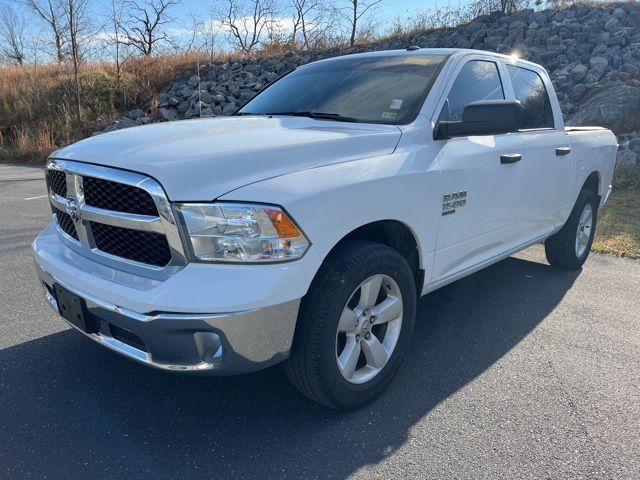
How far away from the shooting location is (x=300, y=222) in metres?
2.23

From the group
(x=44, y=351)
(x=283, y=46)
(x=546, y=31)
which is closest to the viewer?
(x=44, y=351)

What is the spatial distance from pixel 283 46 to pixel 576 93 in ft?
44.1

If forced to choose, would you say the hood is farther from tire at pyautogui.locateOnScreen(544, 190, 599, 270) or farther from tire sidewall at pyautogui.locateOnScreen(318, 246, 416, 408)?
tire at pyautogui.locateOnScreen(544, 190, 599, 270)

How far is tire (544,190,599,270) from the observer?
4957 millimetres

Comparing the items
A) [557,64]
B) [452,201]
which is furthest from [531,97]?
[557,64]

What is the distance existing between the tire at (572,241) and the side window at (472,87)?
68.9 inches

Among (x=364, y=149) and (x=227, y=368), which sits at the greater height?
(x=364, y=149)

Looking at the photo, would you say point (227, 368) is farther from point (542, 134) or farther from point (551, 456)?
point (542, 134)

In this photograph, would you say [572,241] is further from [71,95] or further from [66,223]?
[71,95]

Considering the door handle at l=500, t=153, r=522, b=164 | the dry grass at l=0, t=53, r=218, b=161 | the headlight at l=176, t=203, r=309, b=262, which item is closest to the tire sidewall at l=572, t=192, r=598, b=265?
the door handle at l=500, t=153, r=522, b=164

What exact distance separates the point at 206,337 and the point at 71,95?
64.6 ft

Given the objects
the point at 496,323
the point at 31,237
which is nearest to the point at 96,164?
the point at 496,323

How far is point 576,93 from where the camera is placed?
11.4 m

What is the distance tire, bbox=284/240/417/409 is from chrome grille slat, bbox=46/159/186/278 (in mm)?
662
